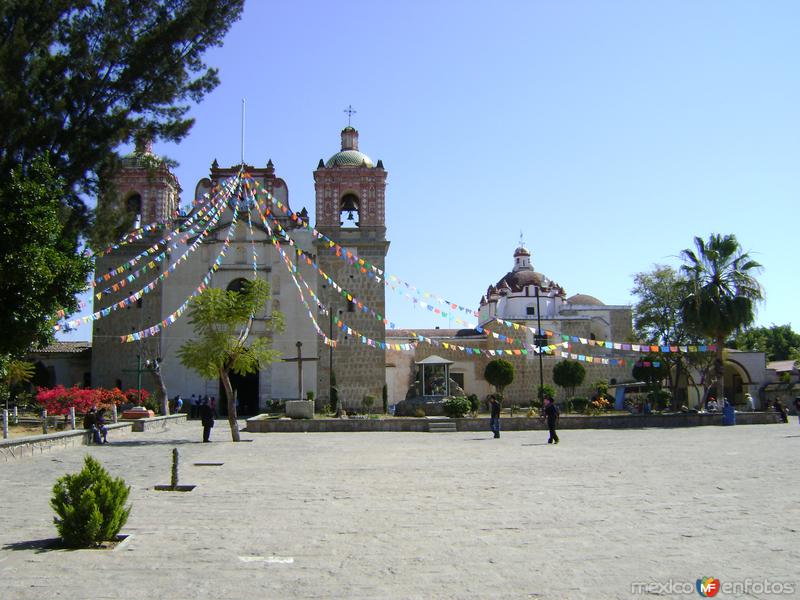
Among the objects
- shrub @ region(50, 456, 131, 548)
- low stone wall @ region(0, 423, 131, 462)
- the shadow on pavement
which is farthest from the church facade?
shrub @ region(50, 456, 131, 548)

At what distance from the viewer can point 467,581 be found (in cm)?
562

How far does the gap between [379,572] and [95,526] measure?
2610 millimetres

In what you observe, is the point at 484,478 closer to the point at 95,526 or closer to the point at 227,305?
the point at 95,526

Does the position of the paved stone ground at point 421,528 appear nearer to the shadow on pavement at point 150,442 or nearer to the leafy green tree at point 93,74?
the shadow on pavement at point 150,442

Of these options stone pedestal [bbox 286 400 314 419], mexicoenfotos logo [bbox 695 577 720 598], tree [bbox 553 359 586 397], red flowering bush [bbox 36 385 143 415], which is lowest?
mexicoenfotos logo [bbox 695 577 720 598]

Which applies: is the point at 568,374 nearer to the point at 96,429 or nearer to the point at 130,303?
the point at 130,303

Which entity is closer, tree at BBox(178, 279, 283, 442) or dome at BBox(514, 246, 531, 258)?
tree at BBox(178, 279, 283, 442)

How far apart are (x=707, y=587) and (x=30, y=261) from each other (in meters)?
8.83

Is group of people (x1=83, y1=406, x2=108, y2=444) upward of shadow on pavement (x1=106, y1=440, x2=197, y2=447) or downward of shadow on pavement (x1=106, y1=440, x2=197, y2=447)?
upward

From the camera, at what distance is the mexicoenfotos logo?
205 inches

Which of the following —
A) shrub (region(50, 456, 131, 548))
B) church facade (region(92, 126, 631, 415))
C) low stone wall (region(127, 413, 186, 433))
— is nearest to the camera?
shrub (region(50, 456, 131, 548))

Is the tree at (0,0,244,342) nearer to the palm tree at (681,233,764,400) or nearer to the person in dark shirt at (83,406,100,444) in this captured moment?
the person in dark shirt at (83,406,100,444)

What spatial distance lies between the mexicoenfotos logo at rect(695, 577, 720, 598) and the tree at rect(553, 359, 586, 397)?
120 ft

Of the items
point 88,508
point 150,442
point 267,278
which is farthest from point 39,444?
point 267,278
